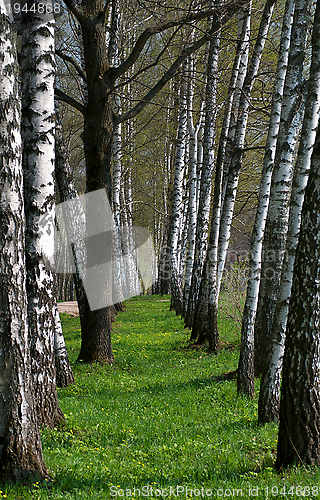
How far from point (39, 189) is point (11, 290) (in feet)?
6.52

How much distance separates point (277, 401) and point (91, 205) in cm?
560

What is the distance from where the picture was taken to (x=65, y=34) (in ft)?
44.3

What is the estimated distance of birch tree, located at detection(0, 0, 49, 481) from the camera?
10.6 feet

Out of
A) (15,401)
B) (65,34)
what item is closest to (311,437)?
(15,401)

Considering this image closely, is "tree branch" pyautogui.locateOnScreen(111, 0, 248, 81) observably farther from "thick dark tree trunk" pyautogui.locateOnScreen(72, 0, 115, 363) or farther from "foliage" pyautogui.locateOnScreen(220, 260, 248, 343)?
"foliage" pyautogui.locateOnScreen(220, 260, 248, 343)

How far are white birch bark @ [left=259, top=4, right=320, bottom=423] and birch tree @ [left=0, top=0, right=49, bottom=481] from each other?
3.05m

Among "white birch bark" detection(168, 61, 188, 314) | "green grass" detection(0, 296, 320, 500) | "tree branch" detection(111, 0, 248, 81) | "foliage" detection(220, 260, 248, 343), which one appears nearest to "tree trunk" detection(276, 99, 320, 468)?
"green grass" detection(0, 296, 320, 500)

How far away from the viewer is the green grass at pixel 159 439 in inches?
139

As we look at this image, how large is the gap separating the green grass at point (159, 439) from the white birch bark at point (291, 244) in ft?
1.30

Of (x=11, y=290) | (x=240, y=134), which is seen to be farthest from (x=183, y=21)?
(x=11, y=290)

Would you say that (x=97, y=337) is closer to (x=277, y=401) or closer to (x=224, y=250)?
(x=224, y=250)

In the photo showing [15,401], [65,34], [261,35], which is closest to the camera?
[15,401]

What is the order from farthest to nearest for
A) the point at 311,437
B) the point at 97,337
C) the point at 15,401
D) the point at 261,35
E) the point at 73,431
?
the point at 97,337 → the point at 261,35 → the point at 73,431 → the point at 311,437 → the point at 15,401

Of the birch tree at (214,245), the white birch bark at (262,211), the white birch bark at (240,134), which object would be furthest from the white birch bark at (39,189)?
the birch tree at (214,245)
